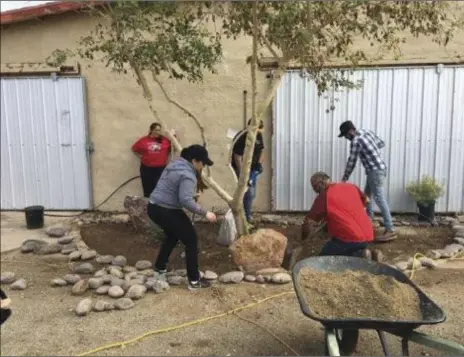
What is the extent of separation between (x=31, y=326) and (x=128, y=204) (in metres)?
2.97

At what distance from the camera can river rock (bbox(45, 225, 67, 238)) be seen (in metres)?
6.82

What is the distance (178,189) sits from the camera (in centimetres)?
498

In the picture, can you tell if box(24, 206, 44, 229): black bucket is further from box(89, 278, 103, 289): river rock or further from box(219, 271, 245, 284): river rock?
box(219, 271, 245, 284): river rock

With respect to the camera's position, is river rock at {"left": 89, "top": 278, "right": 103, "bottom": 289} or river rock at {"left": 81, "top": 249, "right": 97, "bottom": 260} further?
river rock at {"left": 81, "top": 249, "right": 97, "bottom": 260}

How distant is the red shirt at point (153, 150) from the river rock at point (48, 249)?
2.01m

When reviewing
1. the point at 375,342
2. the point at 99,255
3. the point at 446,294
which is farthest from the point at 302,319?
the point at 99,255

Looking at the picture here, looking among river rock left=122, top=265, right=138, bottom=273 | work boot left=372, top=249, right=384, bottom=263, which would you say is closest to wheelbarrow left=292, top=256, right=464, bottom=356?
work boot left=372, top=249, right=384, bottom=263

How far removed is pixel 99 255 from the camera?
20.3ft

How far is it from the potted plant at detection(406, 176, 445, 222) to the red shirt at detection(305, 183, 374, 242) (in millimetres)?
2928

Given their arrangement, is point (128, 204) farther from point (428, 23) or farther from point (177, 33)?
point (428, 23)

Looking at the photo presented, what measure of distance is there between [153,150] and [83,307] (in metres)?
3.69

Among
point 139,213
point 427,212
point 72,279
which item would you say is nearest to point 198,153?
point 72,279

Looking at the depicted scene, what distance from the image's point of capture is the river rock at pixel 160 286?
16.2ft

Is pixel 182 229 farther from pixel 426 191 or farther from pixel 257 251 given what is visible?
pixel 426 191
